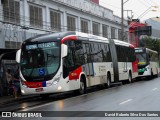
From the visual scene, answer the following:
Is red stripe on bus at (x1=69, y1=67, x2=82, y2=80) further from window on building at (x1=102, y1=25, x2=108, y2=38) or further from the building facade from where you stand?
window on building at (x1=102, y1=25, x2=108, y2=38)

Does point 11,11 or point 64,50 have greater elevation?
point 11,11

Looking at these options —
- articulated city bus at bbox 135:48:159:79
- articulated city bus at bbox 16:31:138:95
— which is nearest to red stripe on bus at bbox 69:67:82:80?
articulated city bus at bbox 16:31:138:95

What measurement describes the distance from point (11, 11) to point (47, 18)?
5617 mm

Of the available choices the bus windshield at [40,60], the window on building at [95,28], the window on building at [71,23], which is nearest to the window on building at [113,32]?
the window on building at [95,28]

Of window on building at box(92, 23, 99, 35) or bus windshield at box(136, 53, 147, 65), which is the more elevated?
window on building at box(92, 23, 99, 35)

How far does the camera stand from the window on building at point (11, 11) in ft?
88.3

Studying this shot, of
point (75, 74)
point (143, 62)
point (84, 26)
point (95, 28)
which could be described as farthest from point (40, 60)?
point (95, 28)

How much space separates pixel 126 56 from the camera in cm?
3225

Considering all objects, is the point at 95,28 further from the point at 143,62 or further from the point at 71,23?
the point at 143,62

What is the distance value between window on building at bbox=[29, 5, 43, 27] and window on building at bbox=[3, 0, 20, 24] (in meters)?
1.95

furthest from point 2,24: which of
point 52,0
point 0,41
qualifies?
point 52,0

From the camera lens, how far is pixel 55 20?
1359 inches

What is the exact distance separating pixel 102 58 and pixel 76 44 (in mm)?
4871

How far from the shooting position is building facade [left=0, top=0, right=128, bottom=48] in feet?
87.3
